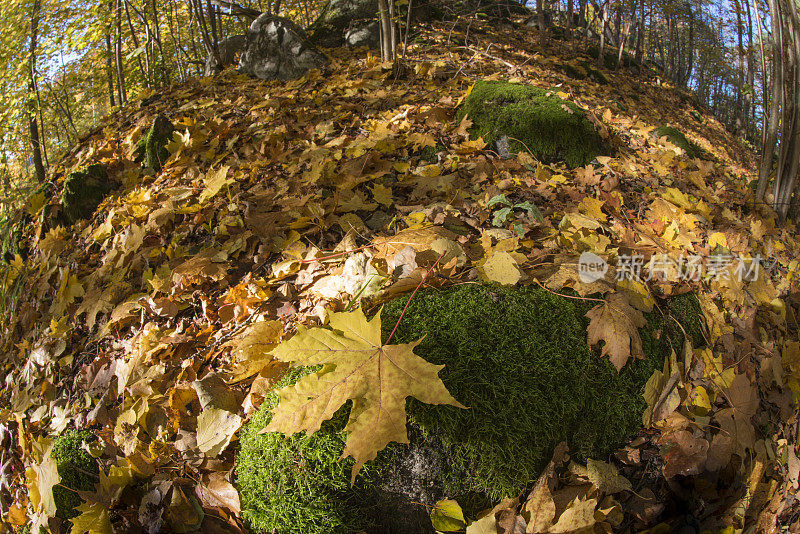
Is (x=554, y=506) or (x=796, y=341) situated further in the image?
(x=796, y=341)

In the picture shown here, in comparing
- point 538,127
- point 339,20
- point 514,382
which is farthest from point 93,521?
point 339,20

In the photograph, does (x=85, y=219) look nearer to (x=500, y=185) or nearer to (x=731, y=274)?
(x=500, y=185)

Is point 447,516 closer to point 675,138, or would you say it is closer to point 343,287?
point 343,287

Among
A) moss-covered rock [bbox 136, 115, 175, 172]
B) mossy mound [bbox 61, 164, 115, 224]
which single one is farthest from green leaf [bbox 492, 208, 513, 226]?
mossy mound [bbox 61, 164, 115, 224]

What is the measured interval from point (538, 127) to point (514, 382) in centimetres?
217

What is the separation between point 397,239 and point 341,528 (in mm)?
1080

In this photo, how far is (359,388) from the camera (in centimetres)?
107

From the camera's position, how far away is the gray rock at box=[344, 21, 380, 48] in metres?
5.41

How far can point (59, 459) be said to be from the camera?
1584mm

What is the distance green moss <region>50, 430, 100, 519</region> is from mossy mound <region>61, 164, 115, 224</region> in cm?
219

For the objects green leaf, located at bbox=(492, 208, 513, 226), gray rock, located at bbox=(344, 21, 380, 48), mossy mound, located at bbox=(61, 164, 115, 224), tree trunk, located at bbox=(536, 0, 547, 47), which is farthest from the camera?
tree trunk, located at bbox=(536, 0, 547, 47)

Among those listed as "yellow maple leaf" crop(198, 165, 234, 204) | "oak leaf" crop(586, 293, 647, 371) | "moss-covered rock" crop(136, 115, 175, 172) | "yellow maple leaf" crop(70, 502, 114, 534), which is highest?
"moss-covered rock" crop(136, 115, 175, 172)

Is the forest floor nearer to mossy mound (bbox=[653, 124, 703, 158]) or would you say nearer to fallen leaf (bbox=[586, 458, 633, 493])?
fallen leaf (bbox=[586, 458, 633, 493])

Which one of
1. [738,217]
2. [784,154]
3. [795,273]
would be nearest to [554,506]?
[795,273]
